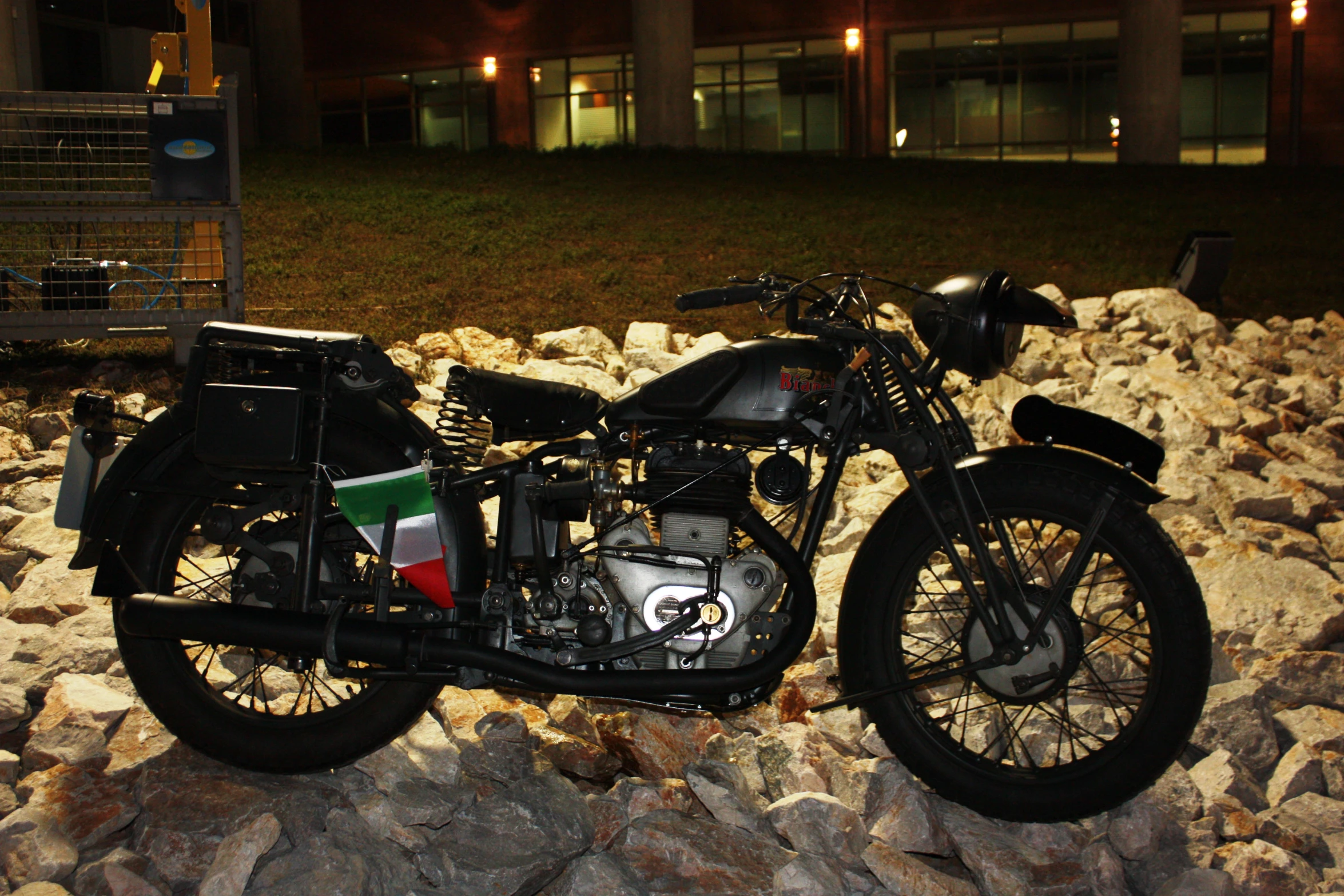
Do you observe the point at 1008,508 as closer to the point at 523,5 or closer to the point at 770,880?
the point at 770,880

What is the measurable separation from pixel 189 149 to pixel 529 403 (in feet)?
13.7

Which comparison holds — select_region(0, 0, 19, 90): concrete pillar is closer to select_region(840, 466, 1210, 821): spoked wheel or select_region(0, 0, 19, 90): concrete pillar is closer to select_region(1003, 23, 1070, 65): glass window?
select_region(840, 466, 1210, 821): spoked wheel

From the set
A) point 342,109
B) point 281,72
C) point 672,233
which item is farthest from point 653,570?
point 342,109

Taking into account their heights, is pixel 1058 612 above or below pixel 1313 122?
below

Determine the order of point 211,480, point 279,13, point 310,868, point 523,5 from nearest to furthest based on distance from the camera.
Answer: point 310,868
point 211,480
point 279,13
point 523,5

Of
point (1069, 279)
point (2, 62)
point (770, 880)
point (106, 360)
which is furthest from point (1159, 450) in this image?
point (2, 62)

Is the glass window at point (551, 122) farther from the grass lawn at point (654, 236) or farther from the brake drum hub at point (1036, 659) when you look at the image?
the brake drum hub at point (1036, 659)

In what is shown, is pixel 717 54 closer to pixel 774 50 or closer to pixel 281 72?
pixel 774 50

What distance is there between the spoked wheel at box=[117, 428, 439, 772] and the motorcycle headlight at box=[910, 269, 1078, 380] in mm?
1523

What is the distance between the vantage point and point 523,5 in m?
25.9

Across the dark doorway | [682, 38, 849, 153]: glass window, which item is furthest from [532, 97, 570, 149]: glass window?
the dark doorway

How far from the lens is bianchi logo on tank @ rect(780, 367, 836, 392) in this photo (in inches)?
115

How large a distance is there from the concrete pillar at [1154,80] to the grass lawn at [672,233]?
5.32m

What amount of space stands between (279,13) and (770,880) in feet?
75.8
